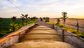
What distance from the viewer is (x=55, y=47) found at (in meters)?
7.42

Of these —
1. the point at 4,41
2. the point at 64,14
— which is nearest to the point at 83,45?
the point at 4,41

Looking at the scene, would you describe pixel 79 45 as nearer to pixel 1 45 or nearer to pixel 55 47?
pixel 55 47

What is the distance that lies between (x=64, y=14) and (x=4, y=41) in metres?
35.2

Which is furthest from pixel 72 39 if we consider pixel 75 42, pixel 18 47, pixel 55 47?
pixel 18 47

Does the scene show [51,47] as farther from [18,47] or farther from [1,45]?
[1,45]

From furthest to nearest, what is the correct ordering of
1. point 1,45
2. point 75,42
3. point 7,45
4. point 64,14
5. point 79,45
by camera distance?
point 64,14 < point 75,42 < point 79,45 < point 7,45 < point 1,45

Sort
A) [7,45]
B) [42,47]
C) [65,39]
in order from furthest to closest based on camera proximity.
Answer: [65,39] < [42,47] < [7,45]

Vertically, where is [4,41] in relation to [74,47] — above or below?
above

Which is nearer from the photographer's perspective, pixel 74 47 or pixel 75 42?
pixel 74 47

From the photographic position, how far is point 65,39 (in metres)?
10.4

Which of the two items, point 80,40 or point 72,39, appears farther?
point 72,39

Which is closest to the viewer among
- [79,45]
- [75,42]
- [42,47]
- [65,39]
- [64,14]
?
[42,47]

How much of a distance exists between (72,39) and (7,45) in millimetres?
3353

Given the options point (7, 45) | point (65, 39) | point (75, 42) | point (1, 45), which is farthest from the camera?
point (65, 39)
